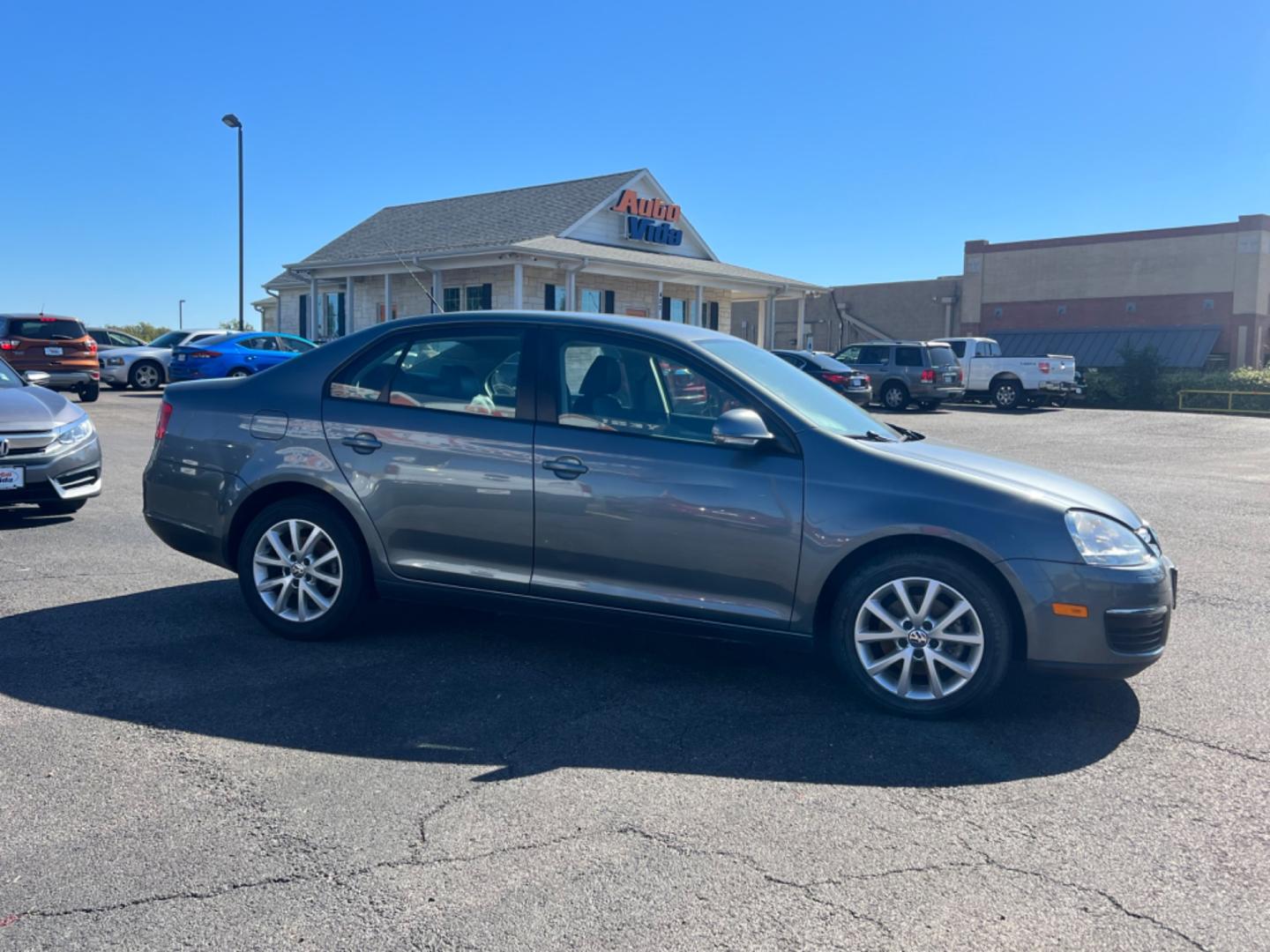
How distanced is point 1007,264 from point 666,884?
45883 mm

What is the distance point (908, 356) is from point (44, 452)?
880 inches

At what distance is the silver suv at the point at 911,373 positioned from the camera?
26.5 m

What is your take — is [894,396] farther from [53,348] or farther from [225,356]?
[53,348]

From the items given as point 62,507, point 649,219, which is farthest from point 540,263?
point 62,507

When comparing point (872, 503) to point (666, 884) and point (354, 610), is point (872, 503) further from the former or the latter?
point (354, 610)

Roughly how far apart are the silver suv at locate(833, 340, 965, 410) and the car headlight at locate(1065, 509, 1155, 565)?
74.8 feet

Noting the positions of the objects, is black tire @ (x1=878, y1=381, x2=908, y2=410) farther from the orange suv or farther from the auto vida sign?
the orange suv

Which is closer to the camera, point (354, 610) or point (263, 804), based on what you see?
point (263, 804)

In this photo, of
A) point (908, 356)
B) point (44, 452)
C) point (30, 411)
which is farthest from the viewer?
point (908, 356)

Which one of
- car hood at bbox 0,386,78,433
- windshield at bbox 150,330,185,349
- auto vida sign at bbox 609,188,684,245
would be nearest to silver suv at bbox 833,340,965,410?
auto vida sign at bbox 609,188,684,245

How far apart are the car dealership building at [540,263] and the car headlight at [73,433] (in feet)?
55.3

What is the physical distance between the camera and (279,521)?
17.0 ft

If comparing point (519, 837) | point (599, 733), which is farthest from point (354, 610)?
point (519, 837)

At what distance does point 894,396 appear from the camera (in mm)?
27031
